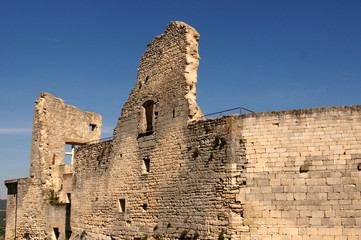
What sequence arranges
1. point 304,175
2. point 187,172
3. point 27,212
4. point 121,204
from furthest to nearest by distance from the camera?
point 27,212, point 121,204, point 187,172, point 304,175

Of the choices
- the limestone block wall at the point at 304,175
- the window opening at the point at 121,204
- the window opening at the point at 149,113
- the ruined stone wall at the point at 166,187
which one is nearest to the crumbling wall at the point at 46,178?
the ruined stone wall at the point at 166,187

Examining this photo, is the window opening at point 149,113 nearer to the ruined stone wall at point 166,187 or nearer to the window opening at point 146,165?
the ruined stone wall at point 166,187

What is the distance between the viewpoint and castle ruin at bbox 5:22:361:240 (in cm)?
1220

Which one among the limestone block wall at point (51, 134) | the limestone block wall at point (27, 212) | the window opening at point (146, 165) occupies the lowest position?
the limestone block wall at point (27, 212)

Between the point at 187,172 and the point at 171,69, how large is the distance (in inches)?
159

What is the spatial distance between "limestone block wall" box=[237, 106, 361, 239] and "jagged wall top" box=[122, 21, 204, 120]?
3236 millimetres

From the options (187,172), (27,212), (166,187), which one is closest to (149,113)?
(166,187)

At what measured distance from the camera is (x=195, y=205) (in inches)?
558

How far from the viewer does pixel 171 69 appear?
16391 mm

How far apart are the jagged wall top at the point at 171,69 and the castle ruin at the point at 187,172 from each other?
0.04 meters

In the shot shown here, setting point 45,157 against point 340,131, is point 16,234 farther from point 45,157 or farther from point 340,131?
point 340,131

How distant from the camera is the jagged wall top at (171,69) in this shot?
1567cm

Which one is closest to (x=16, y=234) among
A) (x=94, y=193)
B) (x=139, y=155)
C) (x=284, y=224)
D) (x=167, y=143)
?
(x=94, y=193)

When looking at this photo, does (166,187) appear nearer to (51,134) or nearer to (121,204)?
(121,204)
